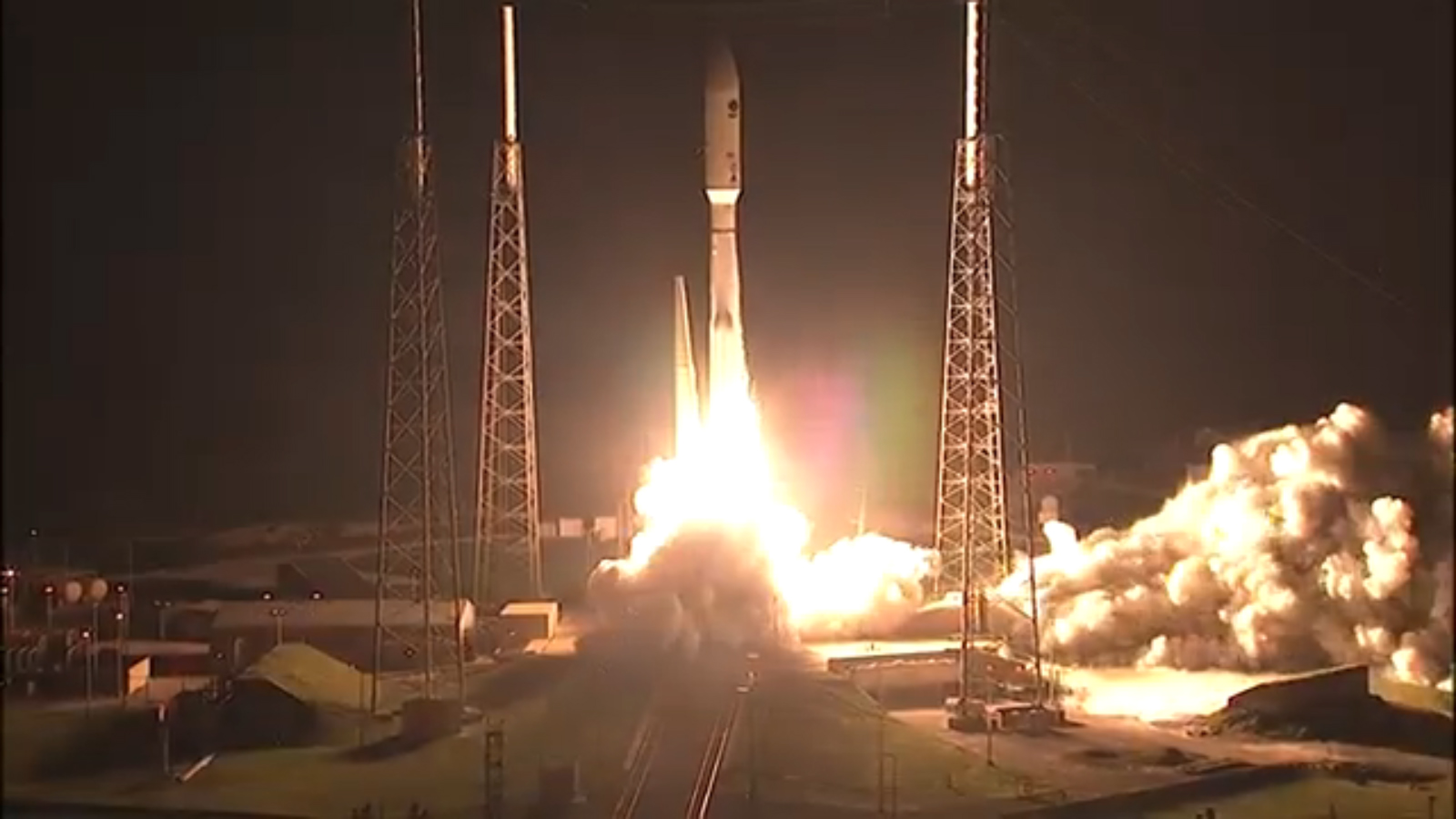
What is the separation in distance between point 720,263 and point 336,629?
3.97 metres

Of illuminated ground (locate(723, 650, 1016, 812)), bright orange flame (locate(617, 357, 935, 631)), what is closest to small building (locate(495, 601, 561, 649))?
bright orange flame (locate(617, 357, 935, 631))

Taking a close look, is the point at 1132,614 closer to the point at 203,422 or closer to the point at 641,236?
the point at 641,236

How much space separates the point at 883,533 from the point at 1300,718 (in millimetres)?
4871

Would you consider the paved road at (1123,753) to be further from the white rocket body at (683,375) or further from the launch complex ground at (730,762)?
the white rocket body at (683,375)

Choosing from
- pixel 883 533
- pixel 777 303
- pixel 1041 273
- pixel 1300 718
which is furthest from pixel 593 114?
pixel 1300 718

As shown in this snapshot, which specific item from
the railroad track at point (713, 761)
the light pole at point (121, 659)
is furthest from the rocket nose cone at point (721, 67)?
the light pole at point (121, 659)

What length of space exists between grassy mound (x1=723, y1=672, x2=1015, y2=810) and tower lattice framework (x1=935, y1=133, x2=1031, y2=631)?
1241mm

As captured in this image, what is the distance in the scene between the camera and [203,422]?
10359 millimetres

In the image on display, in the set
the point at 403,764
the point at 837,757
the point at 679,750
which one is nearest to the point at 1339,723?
the point at 837,757

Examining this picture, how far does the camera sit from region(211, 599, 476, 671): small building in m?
11.6

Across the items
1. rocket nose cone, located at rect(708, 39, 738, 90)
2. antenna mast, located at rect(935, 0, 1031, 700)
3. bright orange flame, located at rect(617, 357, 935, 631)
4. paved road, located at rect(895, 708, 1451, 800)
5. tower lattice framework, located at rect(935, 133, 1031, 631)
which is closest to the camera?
paved road, located at rect(895, 708, 1451, 800)

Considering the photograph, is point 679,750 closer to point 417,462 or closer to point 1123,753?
point 1123,753

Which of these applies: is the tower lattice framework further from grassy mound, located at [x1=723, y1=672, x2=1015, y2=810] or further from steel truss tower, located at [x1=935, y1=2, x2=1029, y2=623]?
grassy mound, located at [x1=723, y1=672, x2=1015, y2=810]

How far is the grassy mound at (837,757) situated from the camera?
956cm
